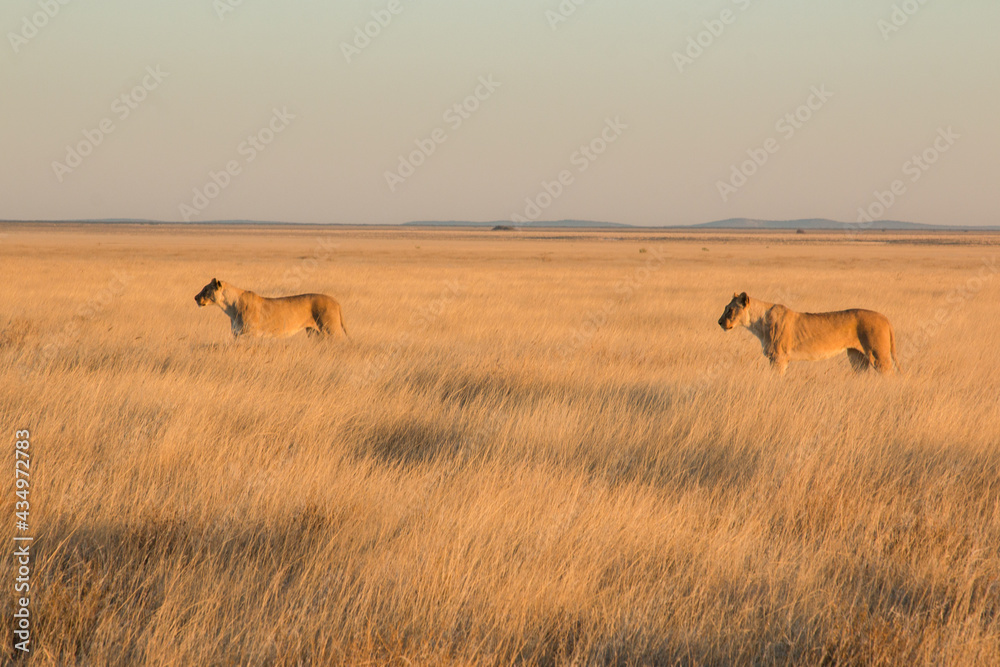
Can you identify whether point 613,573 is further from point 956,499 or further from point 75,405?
point 75,405

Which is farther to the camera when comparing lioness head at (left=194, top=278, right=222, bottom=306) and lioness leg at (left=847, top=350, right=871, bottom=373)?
lioness head at (left=194, top=278, right=222, bottom=306)

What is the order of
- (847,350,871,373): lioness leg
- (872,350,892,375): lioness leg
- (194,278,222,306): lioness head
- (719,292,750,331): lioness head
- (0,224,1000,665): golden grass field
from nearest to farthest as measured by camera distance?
(0,224,1000,665): golden grass field
(719,292,750,331): lioness head
(872,350,892,375): lioness leg
(847,350,871,373): lioness leg
(194,278,222,306): lioness head

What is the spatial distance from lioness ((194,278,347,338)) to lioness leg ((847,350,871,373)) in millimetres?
8110

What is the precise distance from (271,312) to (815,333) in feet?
27.2

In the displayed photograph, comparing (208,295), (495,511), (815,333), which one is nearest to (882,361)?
(815,333)

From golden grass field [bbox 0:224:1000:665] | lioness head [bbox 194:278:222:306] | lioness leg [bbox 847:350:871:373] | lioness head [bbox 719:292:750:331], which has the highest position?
lioness leg [bbox 847:350:871:373]

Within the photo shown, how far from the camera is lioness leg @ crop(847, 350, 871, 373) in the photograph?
10.2 metres

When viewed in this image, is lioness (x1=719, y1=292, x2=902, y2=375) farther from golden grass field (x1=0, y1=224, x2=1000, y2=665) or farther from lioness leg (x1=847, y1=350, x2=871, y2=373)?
golden grass field (x1=0, y1=224, x2=1000, y2=665)

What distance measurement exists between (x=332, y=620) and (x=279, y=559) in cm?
80

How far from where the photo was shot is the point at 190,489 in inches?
178

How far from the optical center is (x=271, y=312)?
11.9 m

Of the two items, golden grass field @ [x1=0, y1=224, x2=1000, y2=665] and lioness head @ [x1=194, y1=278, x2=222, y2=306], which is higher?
lioness head @ [x1=194, y1=278, x2=222, y2=306]

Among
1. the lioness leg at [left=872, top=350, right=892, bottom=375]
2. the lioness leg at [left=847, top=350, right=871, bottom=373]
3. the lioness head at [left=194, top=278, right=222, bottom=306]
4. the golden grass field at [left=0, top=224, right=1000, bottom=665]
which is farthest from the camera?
the lioness head at [left=194, top=278, right=222, bottom=306]

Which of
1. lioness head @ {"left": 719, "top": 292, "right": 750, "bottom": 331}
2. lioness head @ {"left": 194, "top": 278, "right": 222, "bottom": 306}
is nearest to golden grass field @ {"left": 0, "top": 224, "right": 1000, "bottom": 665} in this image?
lioness head @ {"left": 719, "top": 292, "right": 750, "bottom": 331}
